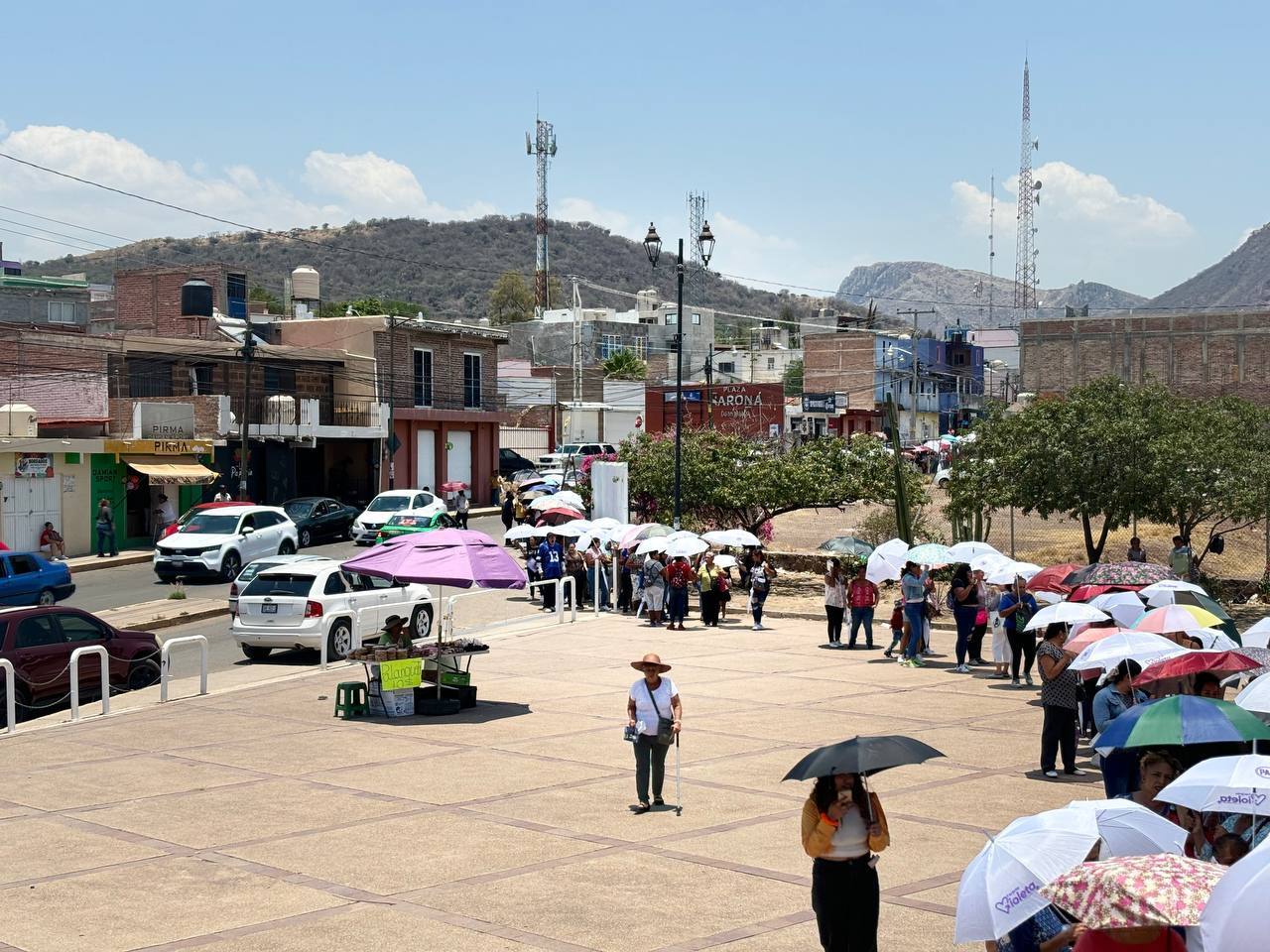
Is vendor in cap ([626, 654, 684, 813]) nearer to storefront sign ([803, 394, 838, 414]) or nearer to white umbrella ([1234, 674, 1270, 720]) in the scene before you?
white umbrella ([1234, 674, 1270, 720])

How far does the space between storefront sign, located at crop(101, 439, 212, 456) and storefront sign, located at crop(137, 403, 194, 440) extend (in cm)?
49

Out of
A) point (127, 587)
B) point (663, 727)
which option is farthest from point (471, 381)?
point (663, 727)

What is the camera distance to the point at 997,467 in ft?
97.1

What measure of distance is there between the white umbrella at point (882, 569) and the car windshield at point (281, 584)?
9.07 m

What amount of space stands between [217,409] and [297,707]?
2943 cm

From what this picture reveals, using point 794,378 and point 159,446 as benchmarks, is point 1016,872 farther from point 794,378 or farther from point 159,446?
point 794,378

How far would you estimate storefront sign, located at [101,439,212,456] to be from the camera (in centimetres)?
4053

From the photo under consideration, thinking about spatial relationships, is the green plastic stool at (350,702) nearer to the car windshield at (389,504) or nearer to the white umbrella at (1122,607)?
the white umbrella at (1122,607)

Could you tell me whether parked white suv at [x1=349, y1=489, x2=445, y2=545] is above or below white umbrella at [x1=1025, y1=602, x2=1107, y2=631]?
below

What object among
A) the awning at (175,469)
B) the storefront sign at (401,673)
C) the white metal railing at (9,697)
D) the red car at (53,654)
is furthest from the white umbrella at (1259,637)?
the awning at (175,469)

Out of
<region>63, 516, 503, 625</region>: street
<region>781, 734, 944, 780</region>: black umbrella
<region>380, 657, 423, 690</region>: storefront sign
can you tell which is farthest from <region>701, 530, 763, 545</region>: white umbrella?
<region>781, 734, 944, 780</region>: black umbrella

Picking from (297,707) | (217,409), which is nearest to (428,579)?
(297,707)

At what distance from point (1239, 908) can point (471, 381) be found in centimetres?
5597

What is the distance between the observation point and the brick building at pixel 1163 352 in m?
56.0
